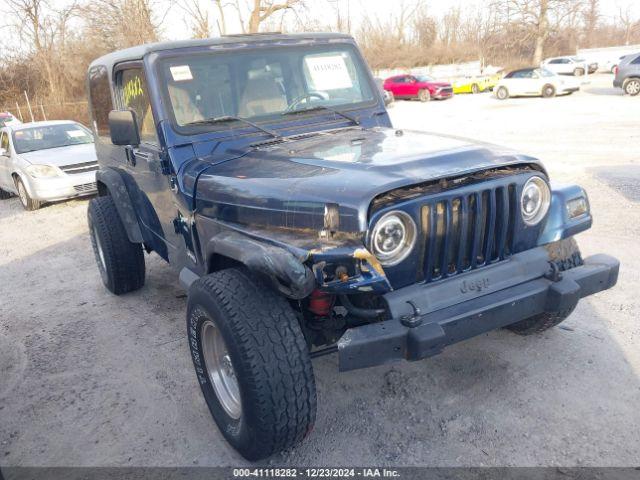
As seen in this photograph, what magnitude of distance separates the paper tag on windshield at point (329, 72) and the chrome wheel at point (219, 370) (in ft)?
6.66

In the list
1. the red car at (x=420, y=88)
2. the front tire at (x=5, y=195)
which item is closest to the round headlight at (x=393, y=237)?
the front tire at (x=5, y=195)

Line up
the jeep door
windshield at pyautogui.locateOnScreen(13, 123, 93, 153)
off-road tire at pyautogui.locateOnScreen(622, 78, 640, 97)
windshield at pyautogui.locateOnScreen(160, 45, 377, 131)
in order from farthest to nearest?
off-road tire at pyautogui.locateOnScreen(622, 78, 640, 97) → windshield at pyautogui.locateOnScreen(13, 123, 93, 153) → the jeep door → windshield at pyautogui.locateOnScreen(160, 45, 377, 131)

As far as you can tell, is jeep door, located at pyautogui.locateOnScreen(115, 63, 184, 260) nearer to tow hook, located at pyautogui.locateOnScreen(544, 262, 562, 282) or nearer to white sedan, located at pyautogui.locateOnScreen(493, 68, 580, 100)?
tow hook, located at pyautogui.locateOnScreen(544, 262, 562, 282)

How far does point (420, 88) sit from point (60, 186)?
22132mm

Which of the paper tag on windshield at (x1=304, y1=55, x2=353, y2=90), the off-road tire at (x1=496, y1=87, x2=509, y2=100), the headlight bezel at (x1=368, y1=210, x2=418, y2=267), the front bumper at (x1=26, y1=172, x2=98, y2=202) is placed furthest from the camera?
the off-road tire at (x1=496, y1=87, x2=509, y2=100)

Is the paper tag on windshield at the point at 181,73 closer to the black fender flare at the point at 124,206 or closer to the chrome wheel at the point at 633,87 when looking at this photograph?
the black fender flare at the point at 124,206

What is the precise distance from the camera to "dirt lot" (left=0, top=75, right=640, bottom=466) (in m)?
2.85

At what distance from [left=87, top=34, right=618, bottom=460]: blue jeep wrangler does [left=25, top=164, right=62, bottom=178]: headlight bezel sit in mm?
6298

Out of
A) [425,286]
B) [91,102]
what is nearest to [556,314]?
[425,286]

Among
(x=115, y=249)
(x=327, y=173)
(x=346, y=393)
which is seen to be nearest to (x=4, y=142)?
(x=115, y=249)

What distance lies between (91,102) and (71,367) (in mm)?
2596

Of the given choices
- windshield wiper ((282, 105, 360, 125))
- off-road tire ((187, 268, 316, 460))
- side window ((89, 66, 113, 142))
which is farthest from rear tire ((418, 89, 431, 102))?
off-road tire ((187, 268, 316, 460))

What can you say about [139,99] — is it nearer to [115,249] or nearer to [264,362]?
[115,249]

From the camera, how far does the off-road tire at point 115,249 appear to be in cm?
481
